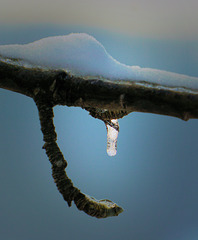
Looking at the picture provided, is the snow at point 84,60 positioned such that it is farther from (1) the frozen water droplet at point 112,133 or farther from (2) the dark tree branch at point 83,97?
(1) the frozen water droplet at point 112,133

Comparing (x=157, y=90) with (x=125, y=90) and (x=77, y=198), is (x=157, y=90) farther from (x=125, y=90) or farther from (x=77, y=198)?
(x=77, y=198)

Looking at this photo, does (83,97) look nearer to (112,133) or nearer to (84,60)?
(84,60)

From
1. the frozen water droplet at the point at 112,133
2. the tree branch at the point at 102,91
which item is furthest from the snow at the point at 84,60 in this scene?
the frozen water droplet at the point at 112,133

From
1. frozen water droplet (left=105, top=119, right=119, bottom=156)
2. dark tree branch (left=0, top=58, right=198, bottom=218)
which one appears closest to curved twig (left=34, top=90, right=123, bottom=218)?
dark tree branch (left=0, top=58, right=198, bottom=218)

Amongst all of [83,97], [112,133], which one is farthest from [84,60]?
[112,133]

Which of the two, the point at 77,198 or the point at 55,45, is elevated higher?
the point at 55,45

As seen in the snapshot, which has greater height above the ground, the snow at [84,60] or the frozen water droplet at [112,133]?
the frozen water droplet at [112,133]

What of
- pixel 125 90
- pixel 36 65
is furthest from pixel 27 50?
pixel 125 90

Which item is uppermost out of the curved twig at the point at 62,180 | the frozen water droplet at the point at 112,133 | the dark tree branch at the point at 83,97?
the frozen water droplet at the point at 112,133
